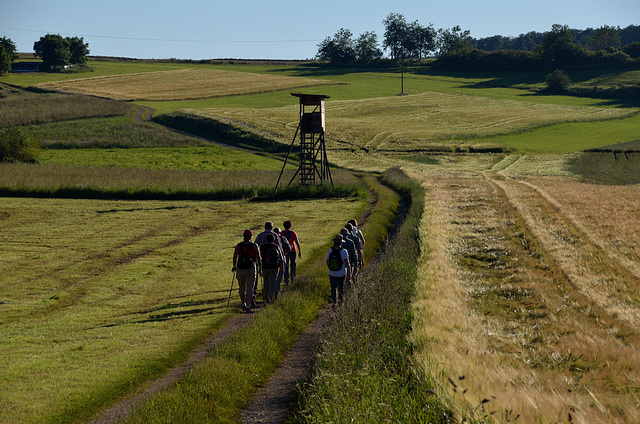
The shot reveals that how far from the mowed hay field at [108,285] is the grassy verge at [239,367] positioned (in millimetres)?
1777

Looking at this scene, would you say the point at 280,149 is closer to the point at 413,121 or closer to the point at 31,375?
the point at 413,121

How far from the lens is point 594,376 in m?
10.2

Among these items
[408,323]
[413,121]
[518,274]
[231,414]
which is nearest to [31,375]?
[231,414]

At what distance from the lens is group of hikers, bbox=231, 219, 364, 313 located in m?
18.1

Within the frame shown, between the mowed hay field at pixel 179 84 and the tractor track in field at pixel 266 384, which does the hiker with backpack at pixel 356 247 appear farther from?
the mowed hay field at pixel 179 84

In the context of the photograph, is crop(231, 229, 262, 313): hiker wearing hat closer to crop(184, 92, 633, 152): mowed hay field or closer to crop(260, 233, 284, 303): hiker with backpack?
crop(260, 233, 284, 303): hiker with backpack

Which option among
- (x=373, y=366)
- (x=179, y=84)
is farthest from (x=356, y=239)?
(x=179, y=84)

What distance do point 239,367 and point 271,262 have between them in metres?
6.36

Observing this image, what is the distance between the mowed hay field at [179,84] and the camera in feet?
409

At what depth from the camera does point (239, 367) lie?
43.0 ft

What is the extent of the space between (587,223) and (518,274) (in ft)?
43.9

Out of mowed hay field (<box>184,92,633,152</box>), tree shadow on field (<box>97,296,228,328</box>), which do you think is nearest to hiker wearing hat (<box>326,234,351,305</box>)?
tree shadow on field (<box>97,296,228,328</box>)

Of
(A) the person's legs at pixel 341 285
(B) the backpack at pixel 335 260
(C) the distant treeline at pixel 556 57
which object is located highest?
(C) the distant treeline at pixel 556 57

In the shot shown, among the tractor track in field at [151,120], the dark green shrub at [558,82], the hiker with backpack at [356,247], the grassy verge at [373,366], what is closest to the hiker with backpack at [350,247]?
the hiker with backpack at [356,247]
